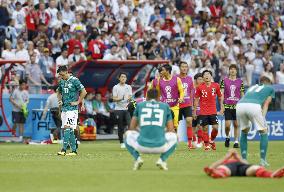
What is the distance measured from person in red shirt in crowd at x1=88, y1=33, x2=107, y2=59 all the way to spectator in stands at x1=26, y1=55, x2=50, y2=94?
2.46 m

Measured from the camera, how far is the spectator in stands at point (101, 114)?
125ft

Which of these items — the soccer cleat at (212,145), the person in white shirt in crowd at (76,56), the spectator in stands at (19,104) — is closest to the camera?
the soccer cleat at (212,145)

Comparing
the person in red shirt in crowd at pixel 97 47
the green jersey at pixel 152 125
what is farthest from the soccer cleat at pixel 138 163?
the person in red shirt in crowd at pixel 97 47

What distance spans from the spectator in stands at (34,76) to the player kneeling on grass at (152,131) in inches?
701

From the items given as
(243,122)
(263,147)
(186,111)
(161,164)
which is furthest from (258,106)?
(186,111)

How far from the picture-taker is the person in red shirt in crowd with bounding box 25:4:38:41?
38469mm

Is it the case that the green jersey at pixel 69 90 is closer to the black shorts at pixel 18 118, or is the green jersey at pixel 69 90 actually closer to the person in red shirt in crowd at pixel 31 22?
the black shorts at pixel 18 118

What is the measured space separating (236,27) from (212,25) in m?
1.51

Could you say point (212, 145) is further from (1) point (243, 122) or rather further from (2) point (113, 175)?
(2) point (113, 175)

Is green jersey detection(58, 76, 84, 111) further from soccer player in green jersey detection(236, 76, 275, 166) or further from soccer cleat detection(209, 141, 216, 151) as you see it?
soccer player in green jersey detection(236, 76, 275, 166)

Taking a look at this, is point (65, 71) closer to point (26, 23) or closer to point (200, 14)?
point (26, 23)

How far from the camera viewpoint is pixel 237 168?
1773 centimetres

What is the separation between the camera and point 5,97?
121 ft

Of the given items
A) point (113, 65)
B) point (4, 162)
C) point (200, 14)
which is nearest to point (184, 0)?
point (200, 14)
